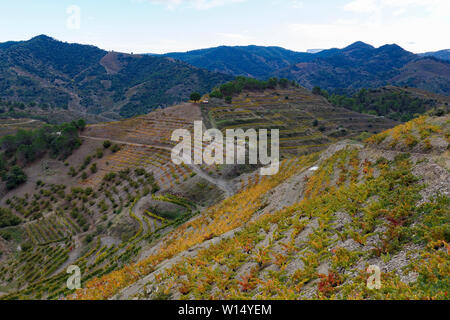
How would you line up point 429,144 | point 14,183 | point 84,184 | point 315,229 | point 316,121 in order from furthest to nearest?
point 316,121, point 14,183, point 84,184, point 429,144, point 315,229

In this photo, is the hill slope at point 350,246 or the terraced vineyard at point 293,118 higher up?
the terraced vineyard at point 293,118

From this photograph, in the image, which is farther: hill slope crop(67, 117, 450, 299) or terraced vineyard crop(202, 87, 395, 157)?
terraced vineyard crop(202, 87, 395, 157)

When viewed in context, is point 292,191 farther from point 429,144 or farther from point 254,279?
point 254,279

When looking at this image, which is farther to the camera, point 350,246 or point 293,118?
point 293,118

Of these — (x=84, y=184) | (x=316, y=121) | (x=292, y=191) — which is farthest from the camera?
(x=316, y=121)

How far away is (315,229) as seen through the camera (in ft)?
43.7

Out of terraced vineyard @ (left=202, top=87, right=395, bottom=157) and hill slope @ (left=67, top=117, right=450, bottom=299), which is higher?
terraced vineyard @ (left=202, top=87, right=395, bottom=157)

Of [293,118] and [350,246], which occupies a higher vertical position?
[293,118]

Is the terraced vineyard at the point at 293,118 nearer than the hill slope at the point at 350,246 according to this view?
No
